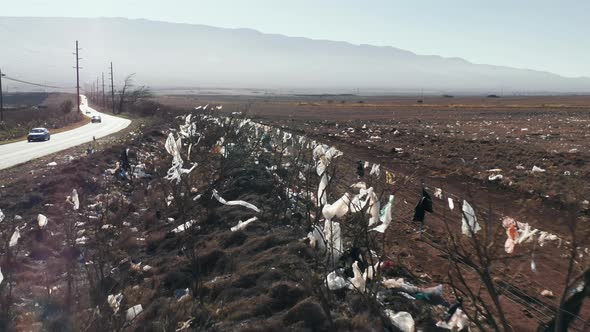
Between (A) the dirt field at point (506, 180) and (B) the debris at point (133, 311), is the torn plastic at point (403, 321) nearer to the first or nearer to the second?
(A) the dirt field at point (506, 180)

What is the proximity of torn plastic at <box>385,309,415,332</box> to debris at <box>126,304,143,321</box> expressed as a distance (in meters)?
2.29

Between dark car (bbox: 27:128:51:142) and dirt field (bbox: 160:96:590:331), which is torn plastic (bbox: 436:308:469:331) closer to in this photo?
dirt field (bbox: 160:96:590:331)

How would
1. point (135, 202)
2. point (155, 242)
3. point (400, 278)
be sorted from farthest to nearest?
point (135, 202), point (155, 242), point (400, 278)

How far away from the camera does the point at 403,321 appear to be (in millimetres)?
4344

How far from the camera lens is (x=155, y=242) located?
8.02 m

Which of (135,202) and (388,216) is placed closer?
(388,216)

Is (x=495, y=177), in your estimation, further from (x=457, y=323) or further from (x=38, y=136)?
(x=38, y=136)

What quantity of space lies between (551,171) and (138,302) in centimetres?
1027

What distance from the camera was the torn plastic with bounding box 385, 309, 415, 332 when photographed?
427 centimetres

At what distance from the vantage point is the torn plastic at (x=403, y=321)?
427 cm

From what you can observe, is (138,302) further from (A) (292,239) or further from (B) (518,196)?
(B) (518,196)

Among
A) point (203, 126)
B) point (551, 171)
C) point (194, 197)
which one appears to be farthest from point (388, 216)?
point (203, 126)

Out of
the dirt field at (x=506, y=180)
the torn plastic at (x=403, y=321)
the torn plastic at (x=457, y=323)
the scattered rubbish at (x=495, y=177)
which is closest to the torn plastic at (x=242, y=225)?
the dirt field at (x=506, y=180)

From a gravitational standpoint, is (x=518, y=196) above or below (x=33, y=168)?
above
